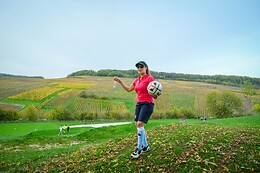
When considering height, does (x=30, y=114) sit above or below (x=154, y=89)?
below

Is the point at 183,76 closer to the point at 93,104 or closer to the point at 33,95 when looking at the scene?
the point at 93,104

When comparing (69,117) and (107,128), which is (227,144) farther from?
(69,117)

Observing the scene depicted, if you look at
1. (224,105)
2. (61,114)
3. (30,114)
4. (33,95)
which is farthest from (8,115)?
(224,105)

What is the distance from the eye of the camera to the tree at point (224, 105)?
56.1 metres

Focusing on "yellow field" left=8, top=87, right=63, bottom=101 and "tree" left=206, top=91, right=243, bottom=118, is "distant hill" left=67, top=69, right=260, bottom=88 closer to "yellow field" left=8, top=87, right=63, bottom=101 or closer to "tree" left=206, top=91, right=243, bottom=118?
"yellow field" left=8, top=87, right=63, bottom=101

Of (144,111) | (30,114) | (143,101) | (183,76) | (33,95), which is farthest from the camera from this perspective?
(183,76)

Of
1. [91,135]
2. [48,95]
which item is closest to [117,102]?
[48,95]

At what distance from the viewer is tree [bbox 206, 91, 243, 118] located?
56.1 metres

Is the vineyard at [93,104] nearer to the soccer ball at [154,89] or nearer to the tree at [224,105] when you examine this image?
the tree at [224,105]

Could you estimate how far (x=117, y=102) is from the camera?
67812mm

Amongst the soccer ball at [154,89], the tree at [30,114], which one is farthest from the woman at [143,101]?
the tree at [30,114]

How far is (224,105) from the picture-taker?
5622cm

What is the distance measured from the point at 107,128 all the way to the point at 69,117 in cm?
2918

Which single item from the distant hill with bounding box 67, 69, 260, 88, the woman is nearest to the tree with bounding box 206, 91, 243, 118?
the woman
